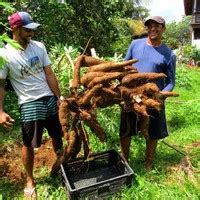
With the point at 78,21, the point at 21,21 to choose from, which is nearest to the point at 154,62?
the point at 21,21

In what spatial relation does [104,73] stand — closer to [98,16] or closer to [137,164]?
[137,164]

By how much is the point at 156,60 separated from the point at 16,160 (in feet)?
7.32

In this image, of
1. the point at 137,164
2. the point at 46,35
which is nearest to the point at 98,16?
the point at 46,35

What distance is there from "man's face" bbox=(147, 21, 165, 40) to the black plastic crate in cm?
132

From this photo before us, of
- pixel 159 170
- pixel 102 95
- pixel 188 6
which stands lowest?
pixel 159 170

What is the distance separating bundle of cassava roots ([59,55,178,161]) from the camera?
3531 mm

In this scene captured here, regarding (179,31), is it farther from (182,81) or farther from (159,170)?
(159,170)

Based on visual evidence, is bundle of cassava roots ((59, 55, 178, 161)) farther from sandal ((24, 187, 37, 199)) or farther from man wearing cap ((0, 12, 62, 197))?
sandal ((24, 187, 37, 199))

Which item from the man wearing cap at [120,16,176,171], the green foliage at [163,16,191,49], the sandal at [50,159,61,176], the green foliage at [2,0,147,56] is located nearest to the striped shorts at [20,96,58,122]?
the sandal at [50,159,61,176]

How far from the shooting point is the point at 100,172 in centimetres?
410

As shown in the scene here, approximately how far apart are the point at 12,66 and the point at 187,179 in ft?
7.24

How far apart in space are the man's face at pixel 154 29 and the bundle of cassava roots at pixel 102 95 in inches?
17.8

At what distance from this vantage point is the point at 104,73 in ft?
11.8

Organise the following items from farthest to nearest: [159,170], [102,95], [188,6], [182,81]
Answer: [188,6] < [182,81] < [159,170] < [102,95]
